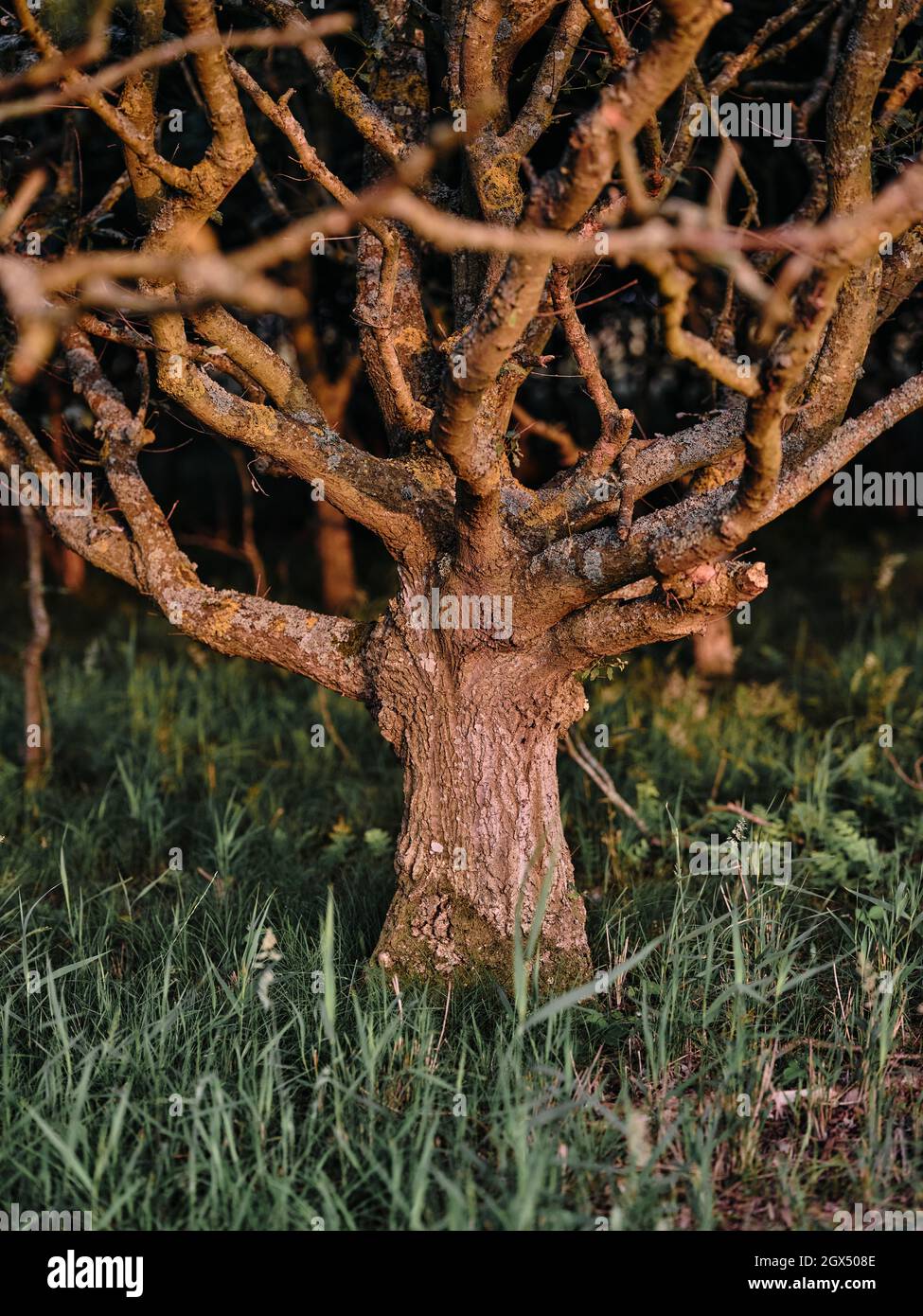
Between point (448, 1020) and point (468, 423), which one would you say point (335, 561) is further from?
point (468, 423)

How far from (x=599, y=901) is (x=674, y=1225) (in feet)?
4.46

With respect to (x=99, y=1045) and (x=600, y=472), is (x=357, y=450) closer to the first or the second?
(x=600, y=472)

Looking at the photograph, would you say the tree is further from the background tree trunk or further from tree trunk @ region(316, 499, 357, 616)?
tree trunk @ region(316, 499, 357, 616)

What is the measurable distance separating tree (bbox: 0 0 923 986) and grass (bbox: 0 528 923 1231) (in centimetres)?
33

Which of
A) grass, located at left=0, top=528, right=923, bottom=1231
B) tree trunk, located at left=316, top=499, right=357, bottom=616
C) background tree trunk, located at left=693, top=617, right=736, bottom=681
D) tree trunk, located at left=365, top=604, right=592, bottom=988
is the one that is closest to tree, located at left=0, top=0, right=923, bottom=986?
tree trunk, located at left=365, top=604, right=592, bottom=988

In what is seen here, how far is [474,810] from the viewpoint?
2.77 m

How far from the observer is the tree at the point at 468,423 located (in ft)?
7.60

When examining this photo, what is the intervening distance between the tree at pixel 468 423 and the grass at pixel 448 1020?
0.33 metres

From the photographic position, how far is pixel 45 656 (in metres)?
6.21

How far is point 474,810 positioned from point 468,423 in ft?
3.50

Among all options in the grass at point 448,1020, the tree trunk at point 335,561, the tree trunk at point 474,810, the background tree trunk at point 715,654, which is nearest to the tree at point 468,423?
the tree trunk at point 474,810

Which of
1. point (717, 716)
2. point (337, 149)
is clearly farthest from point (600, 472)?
point (337, 149)

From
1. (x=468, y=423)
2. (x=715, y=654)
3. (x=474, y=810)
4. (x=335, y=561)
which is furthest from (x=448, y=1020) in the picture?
(x=335, y=561)

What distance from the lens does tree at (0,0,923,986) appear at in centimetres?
232
